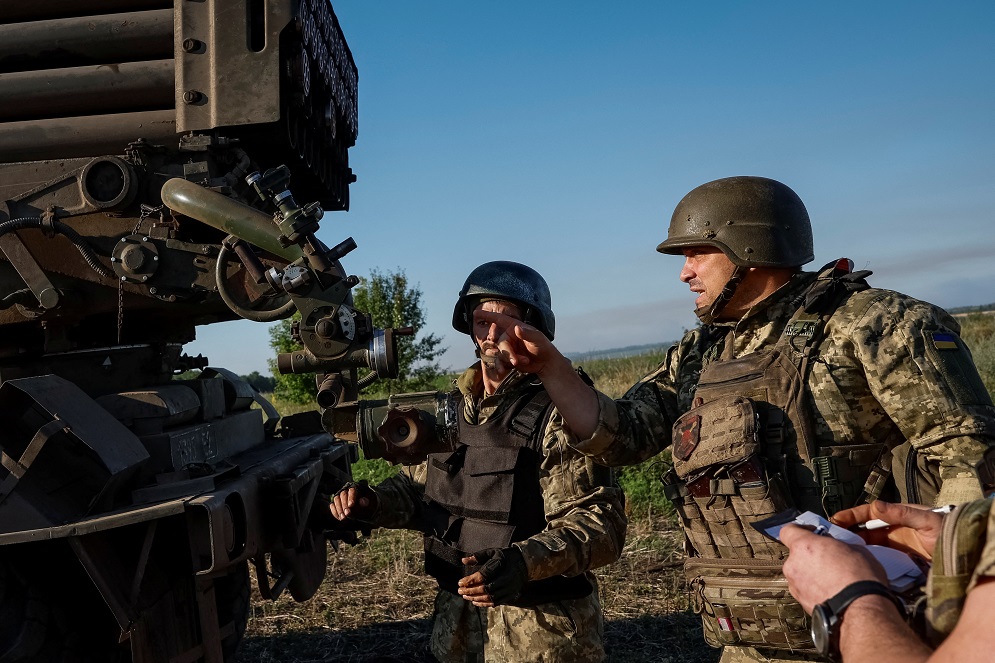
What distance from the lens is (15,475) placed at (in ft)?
12.0

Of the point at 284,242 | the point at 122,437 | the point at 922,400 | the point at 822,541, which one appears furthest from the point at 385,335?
the point at 822,541

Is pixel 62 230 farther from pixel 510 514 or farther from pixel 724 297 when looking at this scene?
pixel 724 297

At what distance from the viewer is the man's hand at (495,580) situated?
9.73 ft

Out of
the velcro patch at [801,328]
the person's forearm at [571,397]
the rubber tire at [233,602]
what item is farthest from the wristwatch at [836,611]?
the rubber tire at [233,602]

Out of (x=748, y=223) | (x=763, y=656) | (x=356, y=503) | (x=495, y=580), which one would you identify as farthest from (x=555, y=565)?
(x=748, y=223)

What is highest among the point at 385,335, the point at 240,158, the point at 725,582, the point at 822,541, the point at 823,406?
the point at 240,158

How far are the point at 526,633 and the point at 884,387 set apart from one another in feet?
5.20

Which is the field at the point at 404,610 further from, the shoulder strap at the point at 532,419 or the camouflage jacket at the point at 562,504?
the shoulder strap at the point at 532,419

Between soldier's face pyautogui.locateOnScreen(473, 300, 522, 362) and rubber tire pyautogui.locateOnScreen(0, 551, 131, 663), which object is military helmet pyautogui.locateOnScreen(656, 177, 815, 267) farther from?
rubber tire pyautogui.locateOnScreen(0, 551, 131, 663)

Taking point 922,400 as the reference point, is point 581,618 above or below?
below

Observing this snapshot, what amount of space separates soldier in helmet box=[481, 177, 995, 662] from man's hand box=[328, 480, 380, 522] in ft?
3.44

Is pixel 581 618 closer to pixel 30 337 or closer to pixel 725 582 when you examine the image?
pixel 725 582

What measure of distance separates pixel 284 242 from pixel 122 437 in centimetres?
116

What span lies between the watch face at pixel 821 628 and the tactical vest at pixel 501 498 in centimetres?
176
